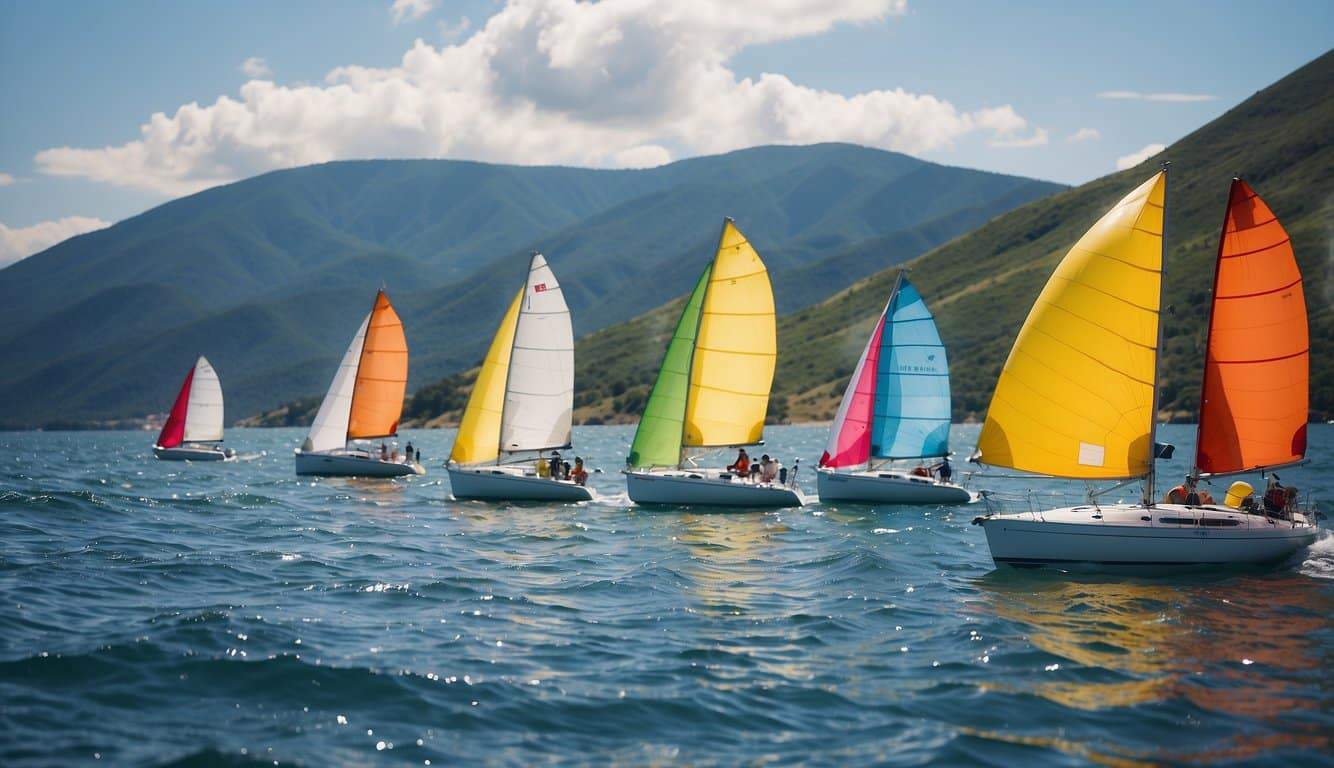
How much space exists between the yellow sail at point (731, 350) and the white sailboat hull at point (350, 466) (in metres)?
21.5

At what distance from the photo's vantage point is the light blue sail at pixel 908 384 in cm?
4816

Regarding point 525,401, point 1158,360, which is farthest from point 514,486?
point 1158,360

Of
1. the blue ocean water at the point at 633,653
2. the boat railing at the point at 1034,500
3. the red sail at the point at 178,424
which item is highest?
the red sail at the point at 178,424

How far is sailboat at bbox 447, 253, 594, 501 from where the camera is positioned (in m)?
47.3

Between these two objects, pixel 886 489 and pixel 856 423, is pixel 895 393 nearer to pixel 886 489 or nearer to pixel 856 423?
pixel 856 423

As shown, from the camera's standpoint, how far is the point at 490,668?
1867 cm

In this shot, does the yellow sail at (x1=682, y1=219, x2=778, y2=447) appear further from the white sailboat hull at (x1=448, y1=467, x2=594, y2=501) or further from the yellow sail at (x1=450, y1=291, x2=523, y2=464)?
the yellow sail at (x1=450, y1=291, x2=523, y2=464)

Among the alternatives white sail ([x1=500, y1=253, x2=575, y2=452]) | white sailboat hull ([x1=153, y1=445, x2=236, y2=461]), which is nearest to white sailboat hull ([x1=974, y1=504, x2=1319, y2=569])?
white sail ([x1=500, y1=253, x2=575, y2=452])

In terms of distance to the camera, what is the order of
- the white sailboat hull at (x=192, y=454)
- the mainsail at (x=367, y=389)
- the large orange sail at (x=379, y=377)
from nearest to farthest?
1. the large orange sail at (x=379, y=377)
2. the mainsail at (x=367, y=389)
3. the white sailboat hull at (x=192, y=454)

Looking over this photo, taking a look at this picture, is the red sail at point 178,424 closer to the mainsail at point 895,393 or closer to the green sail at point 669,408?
the green sail at point 669,408

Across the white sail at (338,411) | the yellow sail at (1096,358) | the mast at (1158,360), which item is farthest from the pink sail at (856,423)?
the white sail at (338,411)

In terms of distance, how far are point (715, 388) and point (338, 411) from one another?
26732 millimetres

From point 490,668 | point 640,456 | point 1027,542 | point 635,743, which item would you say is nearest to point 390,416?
point 640,456

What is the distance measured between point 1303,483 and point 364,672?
4689cm
